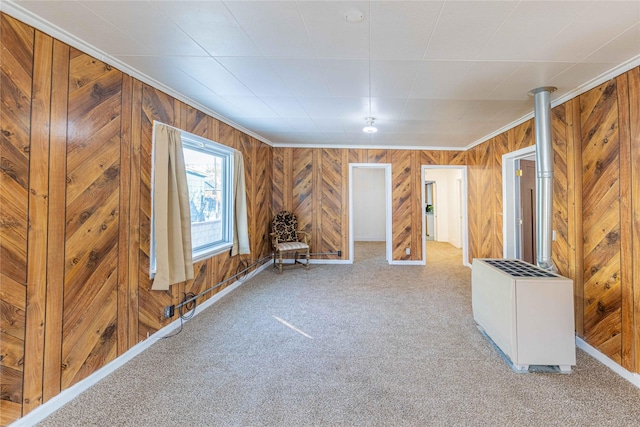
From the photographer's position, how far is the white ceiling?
57.0 inches

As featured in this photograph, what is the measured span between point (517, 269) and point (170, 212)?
3.17 metres

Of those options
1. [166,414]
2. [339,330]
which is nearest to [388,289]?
[339,330]

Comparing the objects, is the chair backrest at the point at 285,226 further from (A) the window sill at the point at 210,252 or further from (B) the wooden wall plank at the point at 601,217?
(B) the wooden wall plank at the point at 601,217

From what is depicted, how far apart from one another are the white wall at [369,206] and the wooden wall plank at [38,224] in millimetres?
7480

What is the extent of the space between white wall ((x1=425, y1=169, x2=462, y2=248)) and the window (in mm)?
6154

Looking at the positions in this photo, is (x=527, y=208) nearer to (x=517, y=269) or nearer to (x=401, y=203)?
(x=401, y=203)

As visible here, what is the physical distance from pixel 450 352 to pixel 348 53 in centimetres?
253

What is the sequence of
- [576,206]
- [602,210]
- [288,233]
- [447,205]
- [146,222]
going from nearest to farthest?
[602,210], [146,222], [576,206], [288,233], [447,205]

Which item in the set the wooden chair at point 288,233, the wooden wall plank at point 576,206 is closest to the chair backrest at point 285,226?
the wooden chair at point 288,233

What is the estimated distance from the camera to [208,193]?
355 cm

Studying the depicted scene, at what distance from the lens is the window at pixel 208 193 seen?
3.15 metres

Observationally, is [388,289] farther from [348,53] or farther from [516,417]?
[348,53]

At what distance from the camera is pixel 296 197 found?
17.7ft

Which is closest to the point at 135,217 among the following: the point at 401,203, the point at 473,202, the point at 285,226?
the point at 285,226
